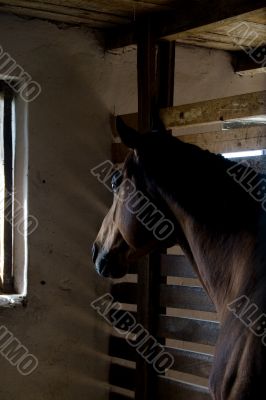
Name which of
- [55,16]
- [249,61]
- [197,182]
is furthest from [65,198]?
[197,182]

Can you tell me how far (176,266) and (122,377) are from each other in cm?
84

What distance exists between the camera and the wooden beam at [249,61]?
4.42m

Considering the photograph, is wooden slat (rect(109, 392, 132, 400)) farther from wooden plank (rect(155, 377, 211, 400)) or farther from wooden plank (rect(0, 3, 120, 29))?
wooden plank (rect(0, 3, 120, 29))

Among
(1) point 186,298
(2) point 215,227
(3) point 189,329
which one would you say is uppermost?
(2) point 215,227

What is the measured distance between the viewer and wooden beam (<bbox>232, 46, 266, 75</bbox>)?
4422 millimetres

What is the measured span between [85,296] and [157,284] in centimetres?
48

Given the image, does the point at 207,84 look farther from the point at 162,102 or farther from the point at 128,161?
the point at 128,161

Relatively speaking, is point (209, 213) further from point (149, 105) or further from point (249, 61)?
point (249, 61)

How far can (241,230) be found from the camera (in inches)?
74.5

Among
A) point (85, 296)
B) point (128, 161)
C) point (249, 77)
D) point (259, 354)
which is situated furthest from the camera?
point (249, 77)

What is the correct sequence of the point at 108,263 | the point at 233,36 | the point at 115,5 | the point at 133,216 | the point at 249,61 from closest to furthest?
the point at 133,216 < the point at 108,263 < the point at 115,5 < the point at 233,36 < the point at 249,61

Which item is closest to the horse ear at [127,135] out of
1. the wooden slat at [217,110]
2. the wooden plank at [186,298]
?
the wooden slat at [217,110]

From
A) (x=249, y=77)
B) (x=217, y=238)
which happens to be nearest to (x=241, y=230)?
(x=217, y=238)

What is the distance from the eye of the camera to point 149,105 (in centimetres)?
362
